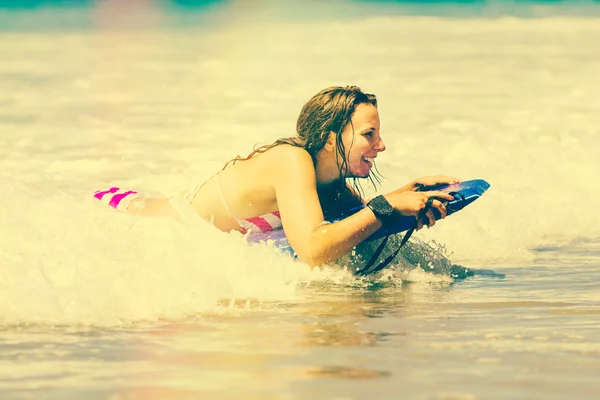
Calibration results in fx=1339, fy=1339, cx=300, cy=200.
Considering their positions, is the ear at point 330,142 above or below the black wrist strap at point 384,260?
above

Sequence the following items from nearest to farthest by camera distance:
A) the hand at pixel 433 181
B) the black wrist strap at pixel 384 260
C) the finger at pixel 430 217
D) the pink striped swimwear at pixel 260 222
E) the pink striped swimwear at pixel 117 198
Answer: the finger at pixel 430 217
the black wrist strap at pixel 384 260
the pink striped swimwear at pixel 260 222
the hand at pixel 433 181
the pink striped swimwear at pixel 117 198

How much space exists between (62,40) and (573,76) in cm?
829

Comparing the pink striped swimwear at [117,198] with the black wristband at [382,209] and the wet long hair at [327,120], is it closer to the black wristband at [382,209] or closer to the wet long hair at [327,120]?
the wet long hair at [327,120]

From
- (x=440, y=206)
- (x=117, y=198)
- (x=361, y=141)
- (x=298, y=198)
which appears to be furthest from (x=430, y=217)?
(x=117, y=198)

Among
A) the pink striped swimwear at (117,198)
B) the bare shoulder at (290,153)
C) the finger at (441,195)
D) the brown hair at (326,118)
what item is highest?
the brown hair at (326,118)

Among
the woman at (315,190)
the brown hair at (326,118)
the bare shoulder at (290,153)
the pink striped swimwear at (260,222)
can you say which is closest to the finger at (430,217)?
the woman at (315,190)

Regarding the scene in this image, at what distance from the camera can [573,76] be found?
16.7 meters

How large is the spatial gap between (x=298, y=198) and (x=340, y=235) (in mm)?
275

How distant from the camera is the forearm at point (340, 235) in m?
6.28

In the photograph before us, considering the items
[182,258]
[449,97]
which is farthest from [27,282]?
[449,97]

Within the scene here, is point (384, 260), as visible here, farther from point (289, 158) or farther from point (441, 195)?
point (289, 158)

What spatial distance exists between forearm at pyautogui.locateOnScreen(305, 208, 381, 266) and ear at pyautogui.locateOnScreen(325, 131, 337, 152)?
446mm

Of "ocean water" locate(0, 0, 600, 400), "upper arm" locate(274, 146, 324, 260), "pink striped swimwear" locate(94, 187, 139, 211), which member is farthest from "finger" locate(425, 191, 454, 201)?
"pink striped swimwear" locate(94, 187, 139, 211)

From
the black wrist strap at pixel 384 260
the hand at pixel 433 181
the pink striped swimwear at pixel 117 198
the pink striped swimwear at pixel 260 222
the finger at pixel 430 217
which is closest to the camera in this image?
the finger at pixel 430 217
